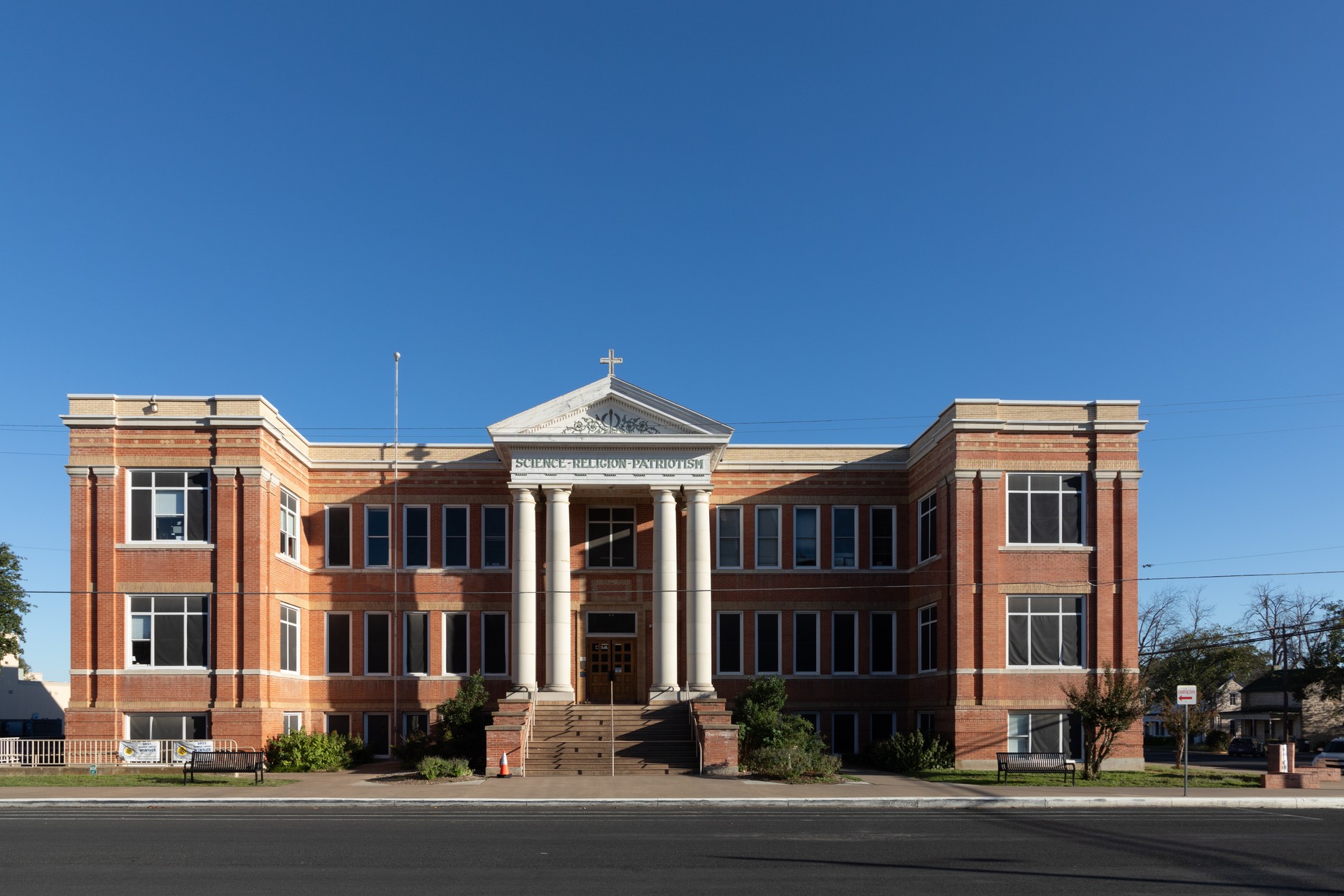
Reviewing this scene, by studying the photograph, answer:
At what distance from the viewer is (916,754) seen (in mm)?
37938

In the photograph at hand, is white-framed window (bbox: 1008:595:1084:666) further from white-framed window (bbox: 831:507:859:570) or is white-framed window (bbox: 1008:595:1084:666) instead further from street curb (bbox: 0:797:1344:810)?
street curb (bbox: 0:797:1344:810)

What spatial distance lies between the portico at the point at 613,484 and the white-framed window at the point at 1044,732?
9.57 metres

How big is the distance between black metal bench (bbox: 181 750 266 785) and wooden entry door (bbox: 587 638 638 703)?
13.6m

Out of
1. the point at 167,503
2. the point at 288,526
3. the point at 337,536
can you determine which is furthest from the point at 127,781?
the point at 337,536

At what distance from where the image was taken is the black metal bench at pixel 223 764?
33.5m

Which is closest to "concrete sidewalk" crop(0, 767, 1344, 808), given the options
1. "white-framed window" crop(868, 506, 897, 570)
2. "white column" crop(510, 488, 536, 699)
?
"white column" crop(510, 488, 536, 699)

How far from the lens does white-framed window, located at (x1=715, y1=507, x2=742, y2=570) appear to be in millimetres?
45812

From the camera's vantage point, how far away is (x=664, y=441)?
4084cm

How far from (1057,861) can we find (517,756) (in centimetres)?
2021

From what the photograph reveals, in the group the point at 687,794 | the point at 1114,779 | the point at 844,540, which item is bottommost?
the point at 1114,779

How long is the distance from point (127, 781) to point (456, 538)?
1484 centimetres

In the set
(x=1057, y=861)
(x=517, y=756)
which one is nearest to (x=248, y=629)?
(x=517, y=756)

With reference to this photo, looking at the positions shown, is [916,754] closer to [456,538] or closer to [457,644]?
[457,644]

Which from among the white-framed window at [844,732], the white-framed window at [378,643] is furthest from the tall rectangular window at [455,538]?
the white-framed window at [844,732]
